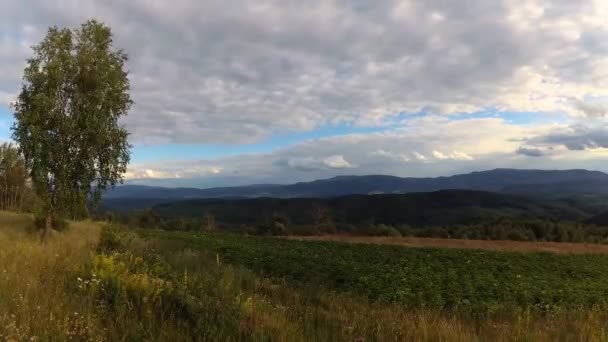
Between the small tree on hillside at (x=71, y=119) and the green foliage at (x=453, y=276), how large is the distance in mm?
10078

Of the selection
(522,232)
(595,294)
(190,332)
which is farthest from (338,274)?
(522,232)

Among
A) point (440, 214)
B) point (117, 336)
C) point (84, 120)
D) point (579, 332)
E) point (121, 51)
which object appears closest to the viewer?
point (117, 336)

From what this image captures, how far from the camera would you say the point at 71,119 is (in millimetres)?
22234

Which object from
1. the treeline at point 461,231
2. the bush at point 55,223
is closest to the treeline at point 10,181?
the treeline at point 461,231

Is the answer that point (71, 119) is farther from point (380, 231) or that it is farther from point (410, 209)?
point (410, 209)

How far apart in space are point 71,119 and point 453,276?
2150 cm

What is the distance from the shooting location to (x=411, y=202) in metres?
184

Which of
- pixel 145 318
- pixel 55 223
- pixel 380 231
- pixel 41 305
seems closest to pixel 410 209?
pixel 380 231

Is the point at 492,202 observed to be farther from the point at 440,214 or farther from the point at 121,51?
the point at 121,51

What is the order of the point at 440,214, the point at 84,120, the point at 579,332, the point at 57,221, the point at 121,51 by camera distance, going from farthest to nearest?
the point at 440,214 → the point at 57,221 → the point at 121,51 → the point at 84,120 → the point at 579,332

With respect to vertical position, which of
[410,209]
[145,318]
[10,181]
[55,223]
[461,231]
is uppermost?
[10,181]

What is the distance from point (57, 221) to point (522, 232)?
58.5 meters

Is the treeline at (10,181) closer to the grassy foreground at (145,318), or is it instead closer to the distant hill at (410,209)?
the grassy foreground at (145,318)

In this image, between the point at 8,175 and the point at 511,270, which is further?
the point at 8,175
